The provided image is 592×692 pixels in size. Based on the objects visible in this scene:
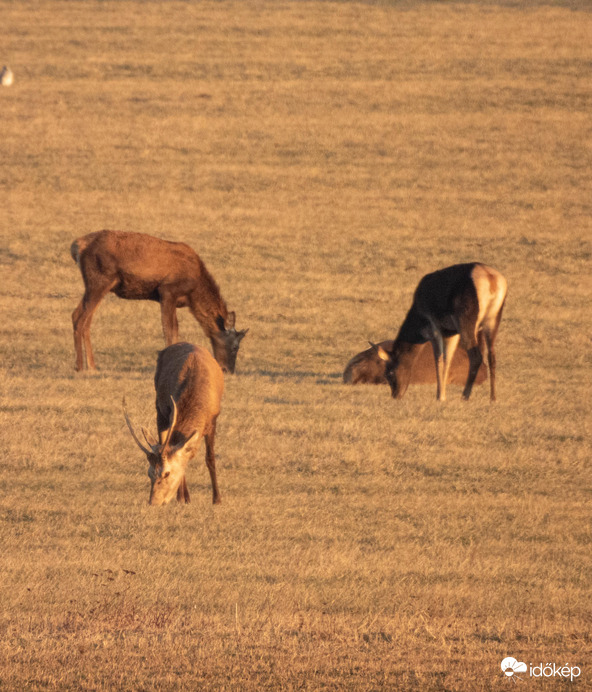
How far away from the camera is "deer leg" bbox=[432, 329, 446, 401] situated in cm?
1597

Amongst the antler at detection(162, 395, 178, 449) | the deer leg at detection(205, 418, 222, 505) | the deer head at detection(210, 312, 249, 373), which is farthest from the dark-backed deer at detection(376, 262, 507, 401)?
the antler at detection(162, 395, 178, 449)

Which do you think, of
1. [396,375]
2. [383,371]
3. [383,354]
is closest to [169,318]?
[383,371]

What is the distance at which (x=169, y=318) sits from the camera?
60.8 ft

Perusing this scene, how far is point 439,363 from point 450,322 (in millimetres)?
604

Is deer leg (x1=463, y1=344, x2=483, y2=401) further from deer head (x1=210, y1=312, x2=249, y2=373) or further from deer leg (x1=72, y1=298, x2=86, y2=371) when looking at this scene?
deer leg (x1=72, y1=298, x2=86, y2=371)

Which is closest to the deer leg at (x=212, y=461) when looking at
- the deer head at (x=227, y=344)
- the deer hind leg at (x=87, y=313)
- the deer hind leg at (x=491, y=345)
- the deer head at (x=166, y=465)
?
the deer head at (x=166, y=465)

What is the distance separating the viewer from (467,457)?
12.7 m

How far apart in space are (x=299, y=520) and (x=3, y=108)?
30033 mm

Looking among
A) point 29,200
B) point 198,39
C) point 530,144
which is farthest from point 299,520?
point 198,39

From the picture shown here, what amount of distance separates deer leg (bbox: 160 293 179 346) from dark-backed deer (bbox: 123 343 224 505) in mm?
6356

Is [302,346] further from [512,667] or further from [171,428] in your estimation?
[512,667]

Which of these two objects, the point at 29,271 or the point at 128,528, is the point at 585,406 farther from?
the point at 29,271

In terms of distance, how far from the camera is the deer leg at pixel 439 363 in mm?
15974

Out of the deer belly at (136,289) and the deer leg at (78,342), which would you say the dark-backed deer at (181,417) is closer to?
the deer leg at (78,342)
